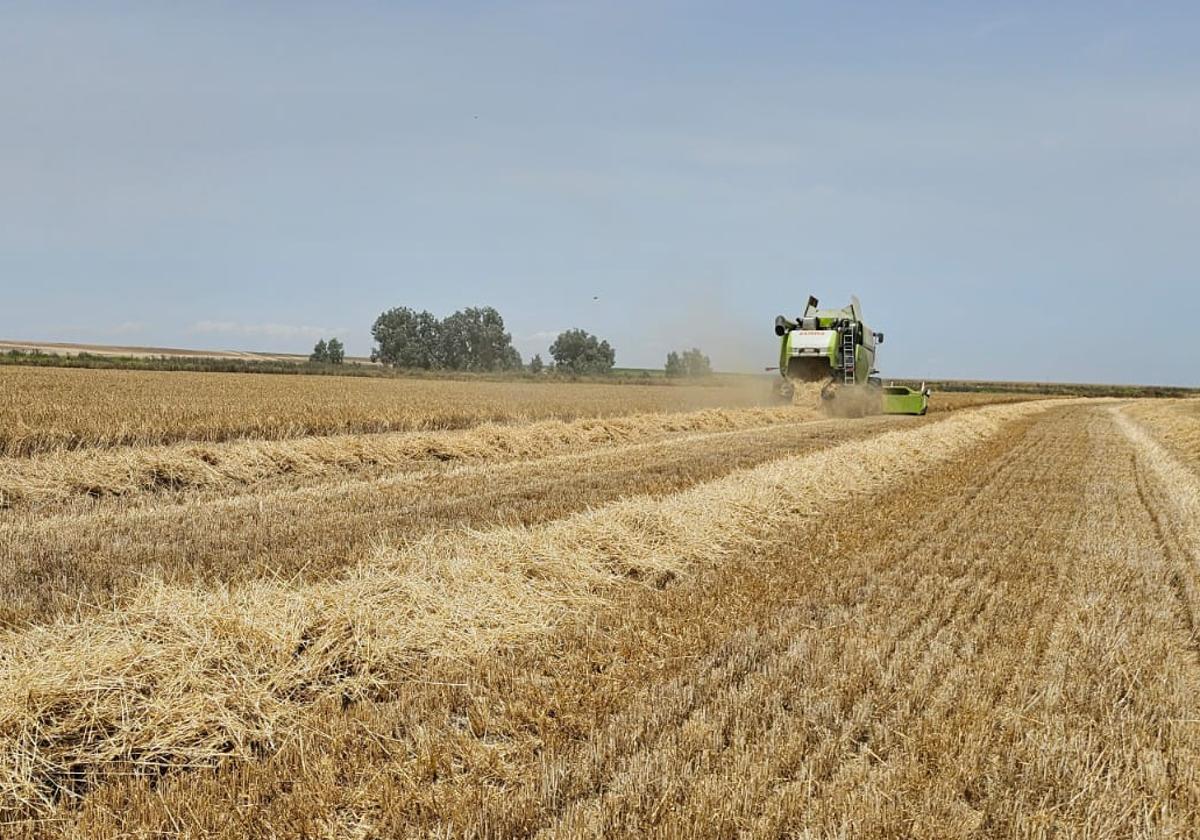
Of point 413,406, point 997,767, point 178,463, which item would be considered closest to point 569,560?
point 997,767

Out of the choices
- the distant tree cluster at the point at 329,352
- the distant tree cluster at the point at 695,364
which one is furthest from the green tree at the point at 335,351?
the distant tree cluster at the point at 695,364

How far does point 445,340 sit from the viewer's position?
3647 inches

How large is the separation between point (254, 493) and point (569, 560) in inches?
213

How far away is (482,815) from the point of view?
9.21 feet

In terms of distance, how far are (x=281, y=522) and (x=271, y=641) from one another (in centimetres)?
381

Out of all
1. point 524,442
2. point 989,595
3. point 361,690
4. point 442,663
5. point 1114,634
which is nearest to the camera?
point 361,690

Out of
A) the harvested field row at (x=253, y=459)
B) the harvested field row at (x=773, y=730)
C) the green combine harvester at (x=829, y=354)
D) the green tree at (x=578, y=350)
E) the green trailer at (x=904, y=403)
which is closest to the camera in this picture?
the harvested field row at (x=773, y=730)

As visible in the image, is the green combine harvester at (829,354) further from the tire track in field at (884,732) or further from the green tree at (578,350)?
the green tree at (578,350)

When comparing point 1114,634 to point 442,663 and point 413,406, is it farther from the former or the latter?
point 413,406

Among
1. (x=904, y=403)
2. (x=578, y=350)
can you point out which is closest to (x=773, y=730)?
(x=904, y=403)

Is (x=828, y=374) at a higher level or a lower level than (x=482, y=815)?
higher

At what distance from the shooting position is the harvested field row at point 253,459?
9.39 meters

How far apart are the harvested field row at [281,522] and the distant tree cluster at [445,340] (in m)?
79.7

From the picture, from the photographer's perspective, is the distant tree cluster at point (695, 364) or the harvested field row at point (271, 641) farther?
the distant tree cluster at point (695, 364)
